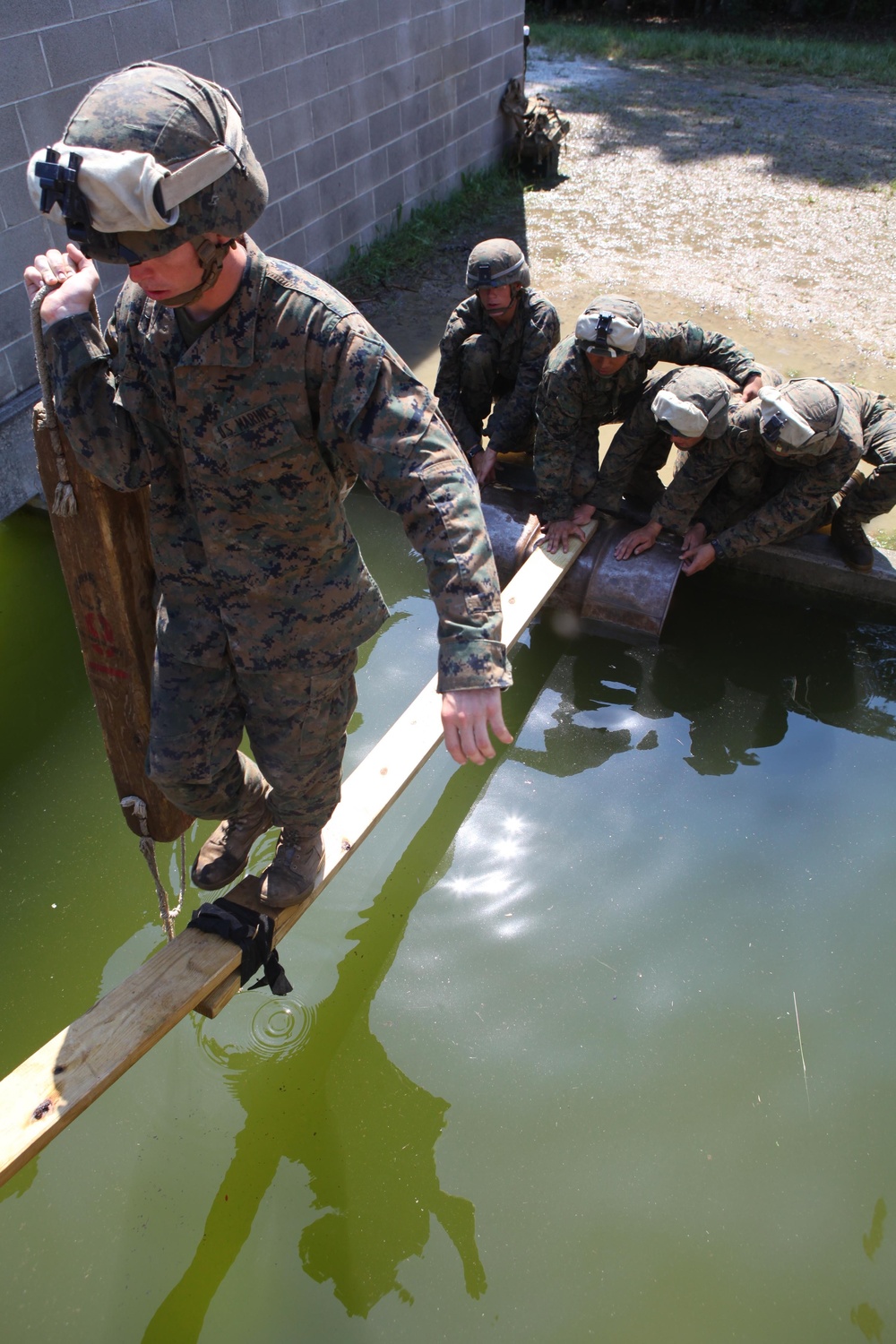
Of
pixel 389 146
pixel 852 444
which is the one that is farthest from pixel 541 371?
pixel 389 146

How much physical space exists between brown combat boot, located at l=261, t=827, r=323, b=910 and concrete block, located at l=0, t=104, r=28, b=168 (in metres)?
3.52

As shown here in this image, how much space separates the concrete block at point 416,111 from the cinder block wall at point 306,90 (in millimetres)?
→ 15

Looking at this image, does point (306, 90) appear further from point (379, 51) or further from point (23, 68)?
point (23, 68)

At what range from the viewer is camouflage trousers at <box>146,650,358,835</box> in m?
2.18

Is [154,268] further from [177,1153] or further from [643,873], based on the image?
[643,873]

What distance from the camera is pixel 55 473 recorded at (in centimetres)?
201

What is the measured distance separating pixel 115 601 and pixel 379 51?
6.16 metres

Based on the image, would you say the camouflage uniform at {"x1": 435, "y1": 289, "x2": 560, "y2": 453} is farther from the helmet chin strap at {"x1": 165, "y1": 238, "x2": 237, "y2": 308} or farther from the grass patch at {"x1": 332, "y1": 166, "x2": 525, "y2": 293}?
the helmet chin strap at {"x1": 165, "y1": 238, "x2": 237, "y2": 308}

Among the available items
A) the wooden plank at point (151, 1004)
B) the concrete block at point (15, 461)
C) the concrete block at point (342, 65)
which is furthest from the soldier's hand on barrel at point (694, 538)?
the concrete block at point (342, 65)

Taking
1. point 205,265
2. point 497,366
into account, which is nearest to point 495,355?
point 497,366

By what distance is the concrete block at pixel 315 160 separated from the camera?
6230mm

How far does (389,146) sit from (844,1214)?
7248mm

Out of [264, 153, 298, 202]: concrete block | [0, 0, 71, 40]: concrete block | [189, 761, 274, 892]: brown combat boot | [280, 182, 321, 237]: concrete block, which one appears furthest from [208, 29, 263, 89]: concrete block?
[189, 761, 274, 892]: brown combat boot

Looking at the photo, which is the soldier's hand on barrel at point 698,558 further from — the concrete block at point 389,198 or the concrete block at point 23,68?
the concrete block at point 389,198
